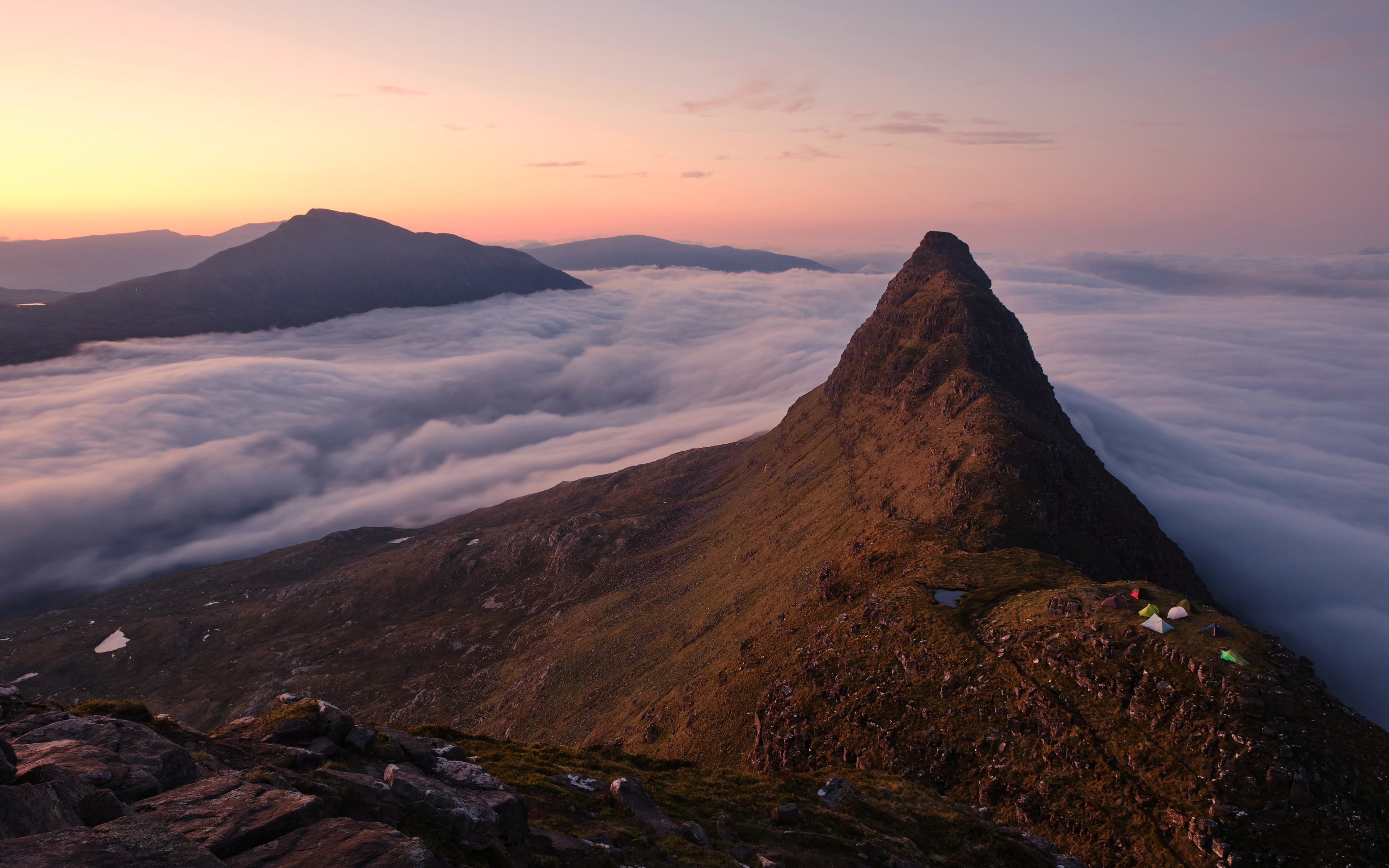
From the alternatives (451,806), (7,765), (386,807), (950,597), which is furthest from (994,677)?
(7,765)

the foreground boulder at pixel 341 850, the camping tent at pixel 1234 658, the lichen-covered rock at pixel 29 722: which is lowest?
the camping tent at pixel 1234 658

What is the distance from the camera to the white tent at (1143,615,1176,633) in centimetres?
5634

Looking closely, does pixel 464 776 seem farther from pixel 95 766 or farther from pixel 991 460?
pixel 991 460

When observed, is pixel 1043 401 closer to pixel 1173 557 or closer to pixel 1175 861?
pixel 1173 557

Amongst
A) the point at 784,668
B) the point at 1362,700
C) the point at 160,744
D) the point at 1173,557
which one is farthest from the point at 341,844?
the point at 1362,700

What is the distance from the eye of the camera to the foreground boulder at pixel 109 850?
51.6 feet

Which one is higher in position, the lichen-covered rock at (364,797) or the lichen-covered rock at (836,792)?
the lichen-covered rock at (364,797)

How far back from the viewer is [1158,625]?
56812 mm

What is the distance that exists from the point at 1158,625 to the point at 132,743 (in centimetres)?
7371

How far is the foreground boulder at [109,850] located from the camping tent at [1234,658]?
68366mm

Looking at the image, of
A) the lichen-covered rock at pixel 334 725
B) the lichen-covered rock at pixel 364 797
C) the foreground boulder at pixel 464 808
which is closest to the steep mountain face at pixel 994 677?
the foreground boulder at pixel 464 808

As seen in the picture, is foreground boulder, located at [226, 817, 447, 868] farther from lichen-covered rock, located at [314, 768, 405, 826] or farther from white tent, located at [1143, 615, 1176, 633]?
white tent, located at [1143, 615, 1176, 633]

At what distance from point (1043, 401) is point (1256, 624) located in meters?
101

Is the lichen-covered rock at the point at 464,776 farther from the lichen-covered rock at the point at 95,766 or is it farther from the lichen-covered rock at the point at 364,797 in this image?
the lichen-covered rock at the point at 95,766
